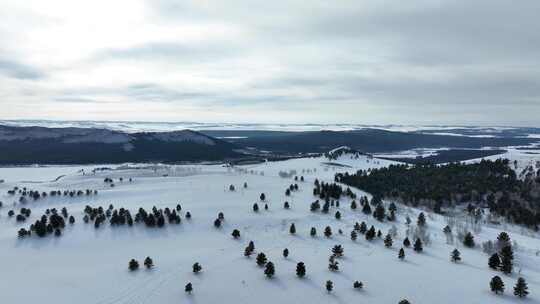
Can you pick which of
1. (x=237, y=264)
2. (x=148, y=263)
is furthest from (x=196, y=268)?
(x=148, y=263)

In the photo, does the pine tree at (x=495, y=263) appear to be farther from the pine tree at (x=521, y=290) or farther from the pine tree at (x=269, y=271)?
the pine tree at (x=269, y=271)

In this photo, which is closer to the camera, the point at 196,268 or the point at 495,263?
the point at 196,268

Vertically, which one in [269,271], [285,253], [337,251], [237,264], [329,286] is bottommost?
[237,264]

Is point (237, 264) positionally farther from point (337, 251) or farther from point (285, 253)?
point (337, 251)

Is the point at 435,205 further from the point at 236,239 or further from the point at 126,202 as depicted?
the point at 126,202

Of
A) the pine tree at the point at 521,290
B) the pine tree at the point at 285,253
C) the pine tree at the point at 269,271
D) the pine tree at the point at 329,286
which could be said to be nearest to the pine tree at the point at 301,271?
the pine tree at the point at 269,271

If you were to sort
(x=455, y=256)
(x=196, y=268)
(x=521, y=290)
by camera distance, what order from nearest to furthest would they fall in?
(x=521, y=290), (x=196, y=268), (x=455, y=256)

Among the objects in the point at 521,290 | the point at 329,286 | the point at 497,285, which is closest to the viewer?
the point at 521,290

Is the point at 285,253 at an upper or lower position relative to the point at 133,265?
upper

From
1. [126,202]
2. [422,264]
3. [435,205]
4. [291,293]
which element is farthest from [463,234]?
[126,202]

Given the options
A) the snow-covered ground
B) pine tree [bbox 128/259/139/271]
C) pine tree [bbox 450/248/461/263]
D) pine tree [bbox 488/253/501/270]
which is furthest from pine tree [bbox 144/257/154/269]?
pine tree [bbox 488/253/501/270]
